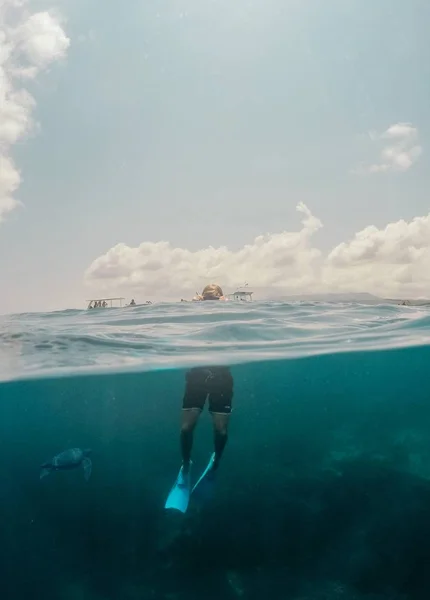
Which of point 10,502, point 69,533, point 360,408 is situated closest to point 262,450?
point 360,408

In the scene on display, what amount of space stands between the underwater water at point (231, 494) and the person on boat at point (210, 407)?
2648 mm

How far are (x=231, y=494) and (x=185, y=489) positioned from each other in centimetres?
1196

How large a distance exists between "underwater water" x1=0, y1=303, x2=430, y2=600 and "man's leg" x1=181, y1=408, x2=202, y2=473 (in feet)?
10.7

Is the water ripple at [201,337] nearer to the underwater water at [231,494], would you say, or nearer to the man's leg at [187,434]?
the underwater water at [231,494]

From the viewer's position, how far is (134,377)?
15227 mm

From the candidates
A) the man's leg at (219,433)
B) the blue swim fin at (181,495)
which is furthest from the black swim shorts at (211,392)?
the blue swim fin at (181,495)

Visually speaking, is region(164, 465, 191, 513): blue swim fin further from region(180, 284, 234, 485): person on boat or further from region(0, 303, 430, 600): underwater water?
region(0, 303, 430, 600): underwater water

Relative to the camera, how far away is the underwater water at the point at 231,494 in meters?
10.7

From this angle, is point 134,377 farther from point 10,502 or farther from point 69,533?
point 10,502

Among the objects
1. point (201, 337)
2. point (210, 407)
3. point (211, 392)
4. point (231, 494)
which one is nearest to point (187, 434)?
point (210, 407)

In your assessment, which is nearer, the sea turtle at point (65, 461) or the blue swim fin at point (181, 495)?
the blue swim fin at point (181, 495)

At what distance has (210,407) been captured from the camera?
8781 mm

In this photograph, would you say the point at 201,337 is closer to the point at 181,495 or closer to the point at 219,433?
the point at 219,433

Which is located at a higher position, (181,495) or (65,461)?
(65,461)
